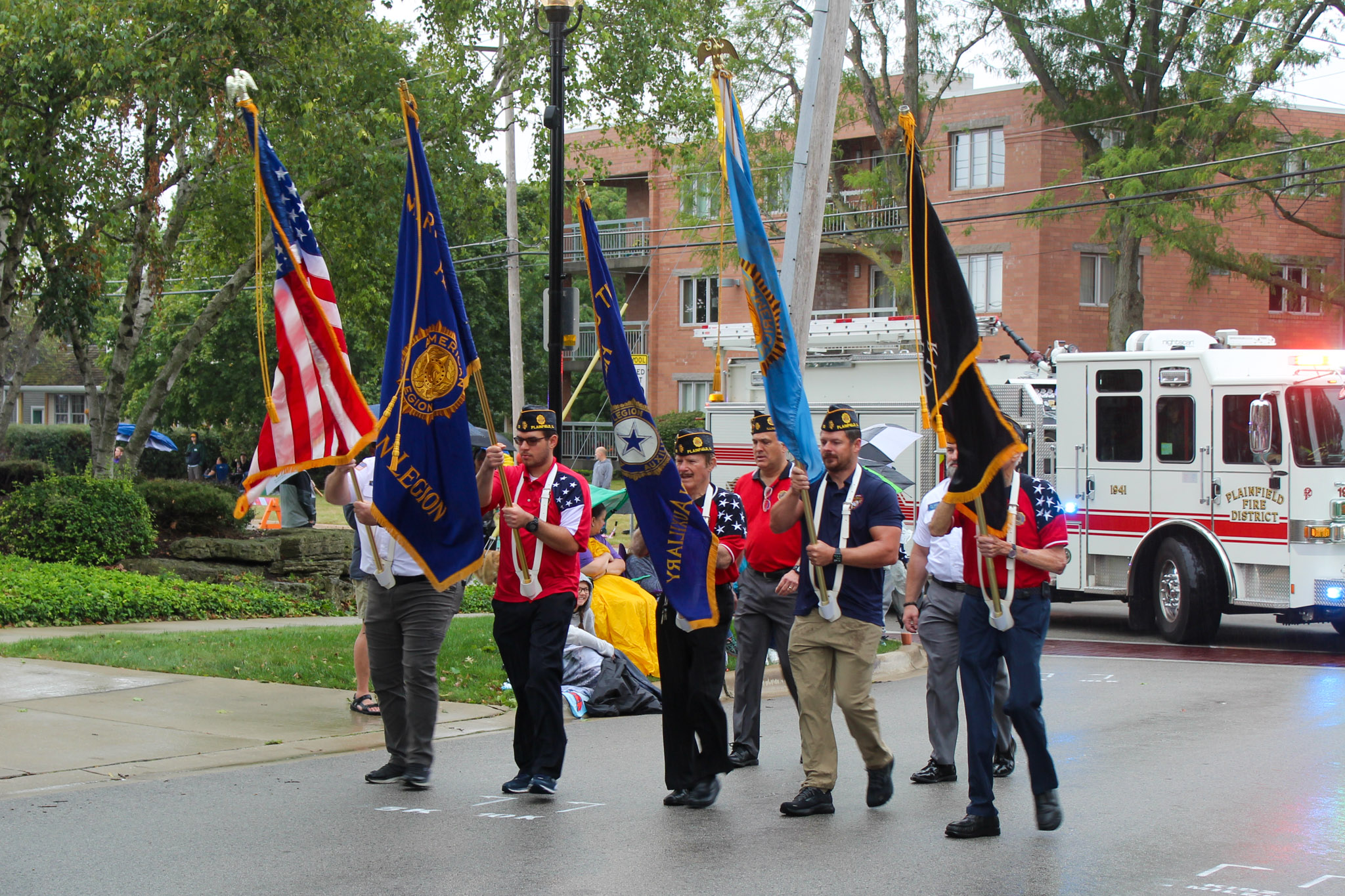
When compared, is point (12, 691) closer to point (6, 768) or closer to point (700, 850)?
point (6, 768)

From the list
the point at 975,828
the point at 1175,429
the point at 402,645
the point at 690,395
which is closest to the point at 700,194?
the point at 690,395

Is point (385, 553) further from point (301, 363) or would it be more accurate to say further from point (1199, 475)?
point (1199, 475)

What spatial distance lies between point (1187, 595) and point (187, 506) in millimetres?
12398

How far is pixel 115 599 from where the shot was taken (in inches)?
563

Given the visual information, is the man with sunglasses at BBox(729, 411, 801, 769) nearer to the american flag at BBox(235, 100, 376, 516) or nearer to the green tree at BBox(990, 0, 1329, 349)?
the american flag at BBox(235, 100, 376, 516)

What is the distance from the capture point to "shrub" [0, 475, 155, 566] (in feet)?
53.4

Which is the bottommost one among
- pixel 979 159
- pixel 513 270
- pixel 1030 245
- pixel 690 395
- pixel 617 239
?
pixel 690 395

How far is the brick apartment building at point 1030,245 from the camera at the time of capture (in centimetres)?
3347

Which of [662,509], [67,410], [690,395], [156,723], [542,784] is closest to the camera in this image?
[542,784]

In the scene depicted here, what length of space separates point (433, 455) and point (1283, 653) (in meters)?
10.2

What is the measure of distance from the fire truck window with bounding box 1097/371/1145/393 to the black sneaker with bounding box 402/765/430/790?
10.5 meters

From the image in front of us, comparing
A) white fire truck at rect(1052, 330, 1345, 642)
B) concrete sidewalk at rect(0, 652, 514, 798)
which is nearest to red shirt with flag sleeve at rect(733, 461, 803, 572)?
concrete sidewalk at rect(0, 652, 514, 798)

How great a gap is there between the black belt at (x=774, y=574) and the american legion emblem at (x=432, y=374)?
7.20ft

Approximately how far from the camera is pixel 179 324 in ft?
150
